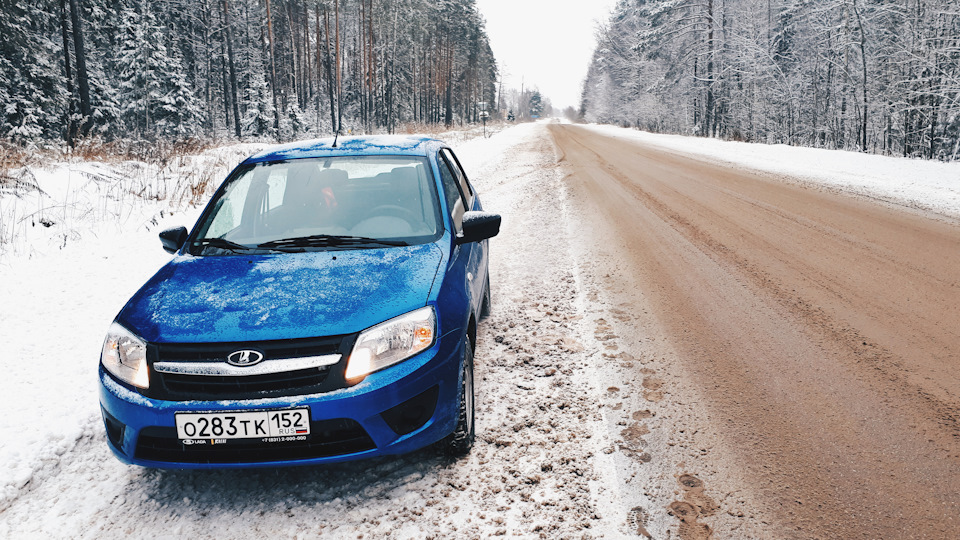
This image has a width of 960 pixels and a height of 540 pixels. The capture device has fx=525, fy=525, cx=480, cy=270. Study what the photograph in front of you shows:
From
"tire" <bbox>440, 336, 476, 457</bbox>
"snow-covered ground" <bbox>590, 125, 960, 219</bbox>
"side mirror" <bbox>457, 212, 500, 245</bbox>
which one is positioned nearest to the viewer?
"tire" <bbox>440, 336, 476, 457</bbox>

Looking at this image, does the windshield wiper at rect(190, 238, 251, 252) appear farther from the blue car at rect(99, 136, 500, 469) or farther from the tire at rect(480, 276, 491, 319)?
the tire at rect(480, 276, 491, 319)

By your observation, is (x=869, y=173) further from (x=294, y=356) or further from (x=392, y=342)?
(x=294, y=356)

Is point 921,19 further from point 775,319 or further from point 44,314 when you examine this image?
point 44,314

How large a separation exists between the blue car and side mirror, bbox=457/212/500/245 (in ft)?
0.81

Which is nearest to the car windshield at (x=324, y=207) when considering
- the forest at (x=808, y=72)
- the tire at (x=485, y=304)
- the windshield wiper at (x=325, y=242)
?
the windshield wiper at (x=325, y=242)

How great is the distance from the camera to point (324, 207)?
11.3 ft

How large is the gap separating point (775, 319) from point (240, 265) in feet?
13.4

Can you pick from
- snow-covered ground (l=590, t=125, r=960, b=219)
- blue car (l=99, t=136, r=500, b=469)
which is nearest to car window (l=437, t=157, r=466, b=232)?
blue car (l=99, t=136, r=500, b=469)

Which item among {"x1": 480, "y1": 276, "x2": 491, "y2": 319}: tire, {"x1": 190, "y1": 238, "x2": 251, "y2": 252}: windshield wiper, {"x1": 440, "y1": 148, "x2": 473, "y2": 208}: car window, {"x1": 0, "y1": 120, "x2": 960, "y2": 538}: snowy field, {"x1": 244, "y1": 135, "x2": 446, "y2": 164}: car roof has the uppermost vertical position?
{"x1": 244, "y1": 135, "x2": 446, "y2": 164}: car roof

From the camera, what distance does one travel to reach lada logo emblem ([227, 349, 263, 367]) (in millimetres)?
2219

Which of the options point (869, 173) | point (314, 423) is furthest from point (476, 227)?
point (869, 173)

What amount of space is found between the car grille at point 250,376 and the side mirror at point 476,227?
128 cm

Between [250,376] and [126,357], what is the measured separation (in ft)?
2.21

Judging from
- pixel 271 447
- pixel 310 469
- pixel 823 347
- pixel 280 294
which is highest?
pixel 280 294
